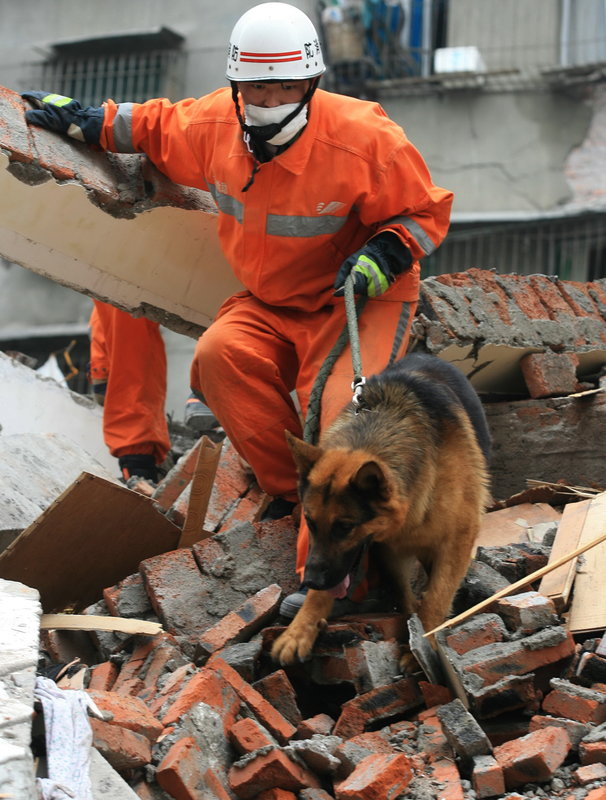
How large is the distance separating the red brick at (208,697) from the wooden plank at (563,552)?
4.36 feet

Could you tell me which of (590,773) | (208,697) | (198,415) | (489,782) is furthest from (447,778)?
(198,415)

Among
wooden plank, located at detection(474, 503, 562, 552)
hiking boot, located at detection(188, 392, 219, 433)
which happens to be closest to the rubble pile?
wooden plank, located at detection(474, 503, 562, 552)

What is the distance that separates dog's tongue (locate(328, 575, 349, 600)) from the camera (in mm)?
3814

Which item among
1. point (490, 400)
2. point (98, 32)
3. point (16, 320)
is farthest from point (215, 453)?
point (98, 32)

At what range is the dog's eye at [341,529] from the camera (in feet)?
12.2

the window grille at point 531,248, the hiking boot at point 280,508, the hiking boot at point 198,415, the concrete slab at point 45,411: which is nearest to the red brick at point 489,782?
the hiking boot at point 280,508

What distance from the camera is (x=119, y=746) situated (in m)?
2.92

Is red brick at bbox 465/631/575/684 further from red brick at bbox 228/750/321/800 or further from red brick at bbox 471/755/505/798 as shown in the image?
red brick at bbox 228/750/321/800

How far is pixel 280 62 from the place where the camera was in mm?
4445

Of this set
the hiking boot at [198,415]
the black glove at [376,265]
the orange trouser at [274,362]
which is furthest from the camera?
the hiking boot at [198,415]

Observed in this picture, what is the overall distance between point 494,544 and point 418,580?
23.7 inches

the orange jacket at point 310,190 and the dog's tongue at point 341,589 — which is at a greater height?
the orange jacket at point 310,190

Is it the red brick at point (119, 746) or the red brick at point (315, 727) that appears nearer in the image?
the red brick at point (119, 746)

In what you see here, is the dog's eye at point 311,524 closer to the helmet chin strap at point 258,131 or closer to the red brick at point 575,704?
the red brick at point 575,704
